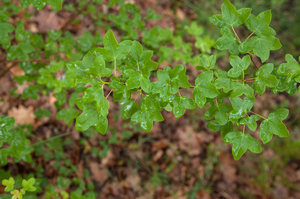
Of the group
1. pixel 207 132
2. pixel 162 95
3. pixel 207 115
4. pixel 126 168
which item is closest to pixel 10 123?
pixel 162 95

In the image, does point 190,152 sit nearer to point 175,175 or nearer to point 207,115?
point 175,175

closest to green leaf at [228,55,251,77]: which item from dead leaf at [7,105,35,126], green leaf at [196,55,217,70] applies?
green leaf at [196,55,217,70]

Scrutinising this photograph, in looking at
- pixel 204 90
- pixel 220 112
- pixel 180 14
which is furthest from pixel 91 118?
pixel 180 14

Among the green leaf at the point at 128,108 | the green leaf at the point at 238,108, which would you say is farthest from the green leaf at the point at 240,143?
the green leaf at the point at 128,108

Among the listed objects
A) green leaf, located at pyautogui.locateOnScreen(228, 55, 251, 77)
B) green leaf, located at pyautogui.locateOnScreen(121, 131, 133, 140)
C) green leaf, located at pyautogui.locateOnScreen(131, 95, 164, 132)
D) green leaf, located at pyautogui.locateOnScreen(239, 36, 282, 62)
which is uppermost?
green leaf, located at pyautogui.locateOnScreen(239, 36, 282, 62)

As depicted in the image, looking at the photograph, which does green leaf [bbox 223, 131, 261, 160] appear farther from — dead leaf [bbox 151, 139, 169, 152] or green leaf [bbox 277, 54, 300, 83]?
dead leaf [bbox 151, 139, 169, 152]
